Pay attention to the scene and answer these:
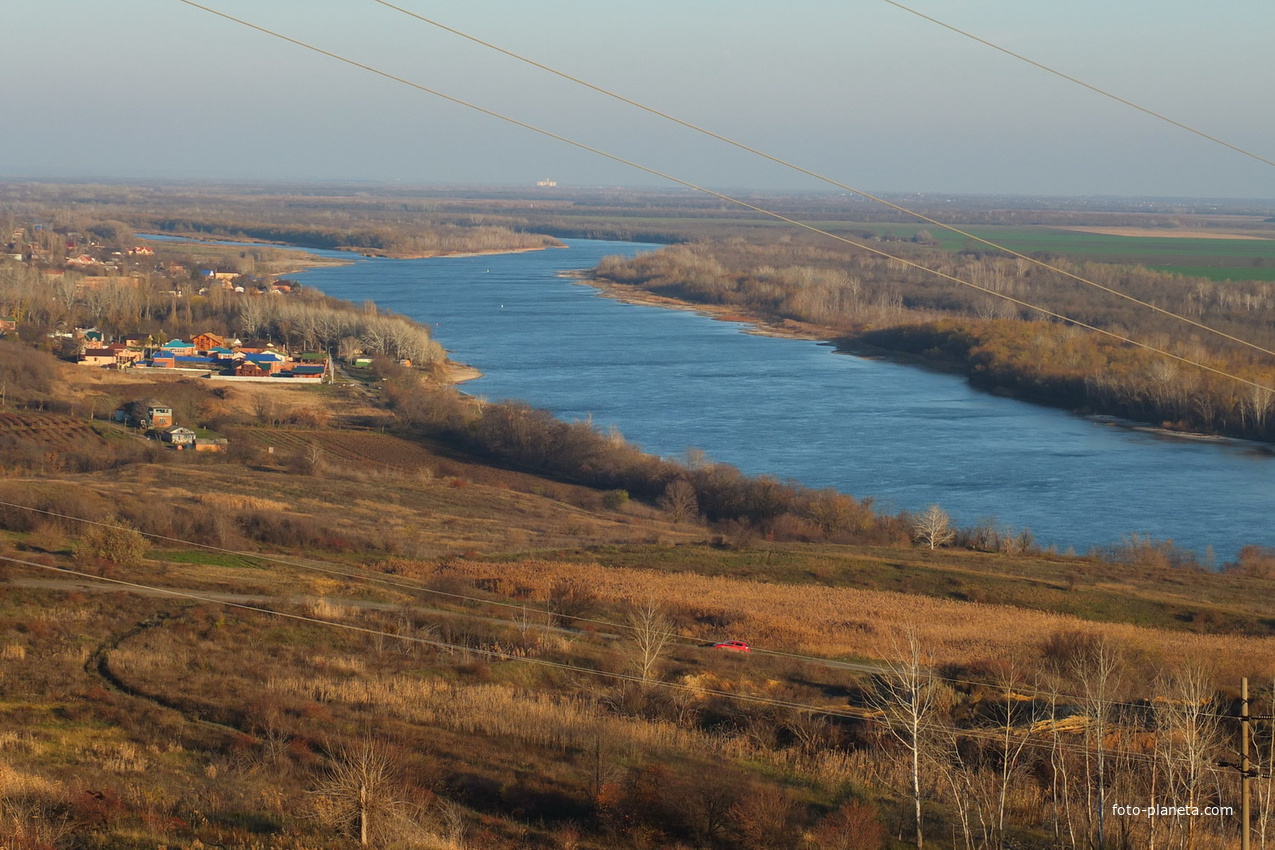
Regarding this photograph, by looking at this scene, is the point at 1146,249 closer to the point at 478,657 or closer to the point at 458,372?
the point at 458,372

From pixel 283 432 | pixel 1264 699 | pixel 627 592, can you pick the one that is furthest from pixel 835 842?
pixel 283 432

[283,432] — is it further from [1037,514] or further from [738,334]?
[738,334]

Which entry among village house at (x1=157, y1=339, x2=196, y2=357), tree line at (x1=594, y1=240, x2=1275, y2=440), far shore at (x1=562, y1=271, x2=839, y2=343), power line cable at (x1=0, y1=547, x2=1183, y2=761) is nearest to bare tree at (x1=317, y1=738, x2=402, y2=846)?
power line cable at (x1=0, y1=547, x2=1183, y2=761)

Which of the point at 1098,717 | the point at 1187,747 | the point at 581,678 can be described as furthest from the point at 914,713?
the point at 581,678

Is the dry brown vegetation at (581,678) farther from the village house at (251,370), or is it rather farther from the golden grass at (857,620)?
the village house at (251,370)

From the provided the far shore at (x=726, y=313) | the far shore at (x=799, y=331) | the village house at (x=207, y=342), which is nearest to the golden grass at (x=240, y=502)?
the village house at (x=207, y=342)

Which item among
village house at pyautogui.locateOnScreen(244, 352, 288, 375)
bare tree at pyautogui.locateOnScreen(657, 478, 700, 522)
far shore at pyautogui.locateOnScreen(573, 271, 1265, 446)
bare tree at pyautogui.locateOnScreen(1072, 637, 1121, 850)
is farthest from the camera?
village house at pyautogui.locateOnScreen(244, 352, 288, 375)

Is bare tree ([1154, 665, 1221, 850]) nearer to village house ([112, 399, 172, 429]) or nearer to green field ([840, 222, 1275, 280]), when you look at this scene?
village house ([112, 399, 172, 429])
